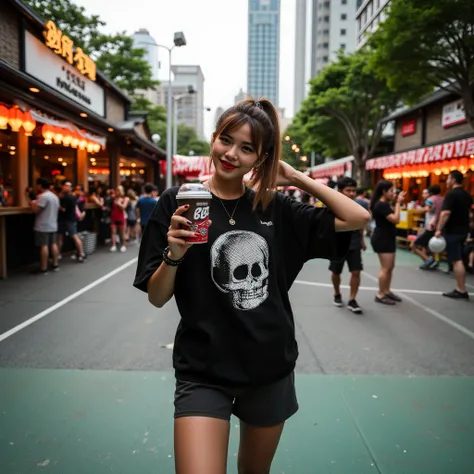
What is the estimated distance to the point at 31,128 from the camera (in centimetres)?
877

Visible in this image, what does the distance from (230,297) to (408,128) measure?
25.4m

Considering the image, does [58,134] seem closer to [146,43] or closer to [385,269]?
[385,269]

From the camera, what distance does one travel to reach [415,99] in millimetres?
14078

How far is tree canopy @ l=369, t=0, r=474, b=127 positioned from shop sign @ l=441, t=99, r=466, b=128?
18.8 feet

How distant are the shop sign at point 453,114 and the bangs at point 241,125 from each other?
1949 cm

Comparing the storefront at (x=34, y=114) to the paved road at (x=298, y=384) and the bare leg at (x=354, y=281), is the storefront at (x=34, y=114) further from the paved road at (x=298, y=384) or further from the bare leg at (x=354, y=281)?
the bare leg at (x=354, y=281)

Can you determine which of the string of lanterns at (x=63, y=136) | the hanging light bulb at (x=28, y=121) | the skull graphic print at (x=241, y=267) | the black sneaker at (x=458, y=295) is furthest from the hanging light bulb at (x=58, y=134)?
the skull graphic print at (x=241, y=267)

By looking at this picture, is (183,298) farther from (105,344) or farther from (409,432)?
(105,344)

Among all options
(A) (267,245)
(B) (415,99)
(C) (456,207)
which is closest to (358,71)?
(B) (415,99)

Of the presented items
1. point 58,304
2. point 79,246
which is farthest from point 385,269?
point 79,246

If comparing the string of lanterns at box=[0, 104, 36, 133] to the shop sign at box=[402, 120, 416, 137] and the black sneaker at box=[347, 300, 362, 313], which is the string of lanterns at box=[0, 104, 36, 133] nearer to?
the black sneaker at box=[347, 300, 362, 313]

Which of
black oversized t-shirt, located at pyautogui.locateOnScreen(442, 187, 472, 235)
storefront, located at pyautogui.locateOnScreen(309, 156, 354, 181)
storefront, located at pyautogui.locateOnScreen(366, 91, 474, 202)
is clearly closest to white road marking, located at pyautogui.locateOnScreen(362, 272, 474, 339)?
black oversized t-shirt, located at pyautogui.locateOnScreen(442, 187, 472, 235)

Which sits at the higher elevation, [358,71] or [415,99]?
[358,71]

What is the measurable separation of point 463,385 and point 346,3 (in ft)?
279
